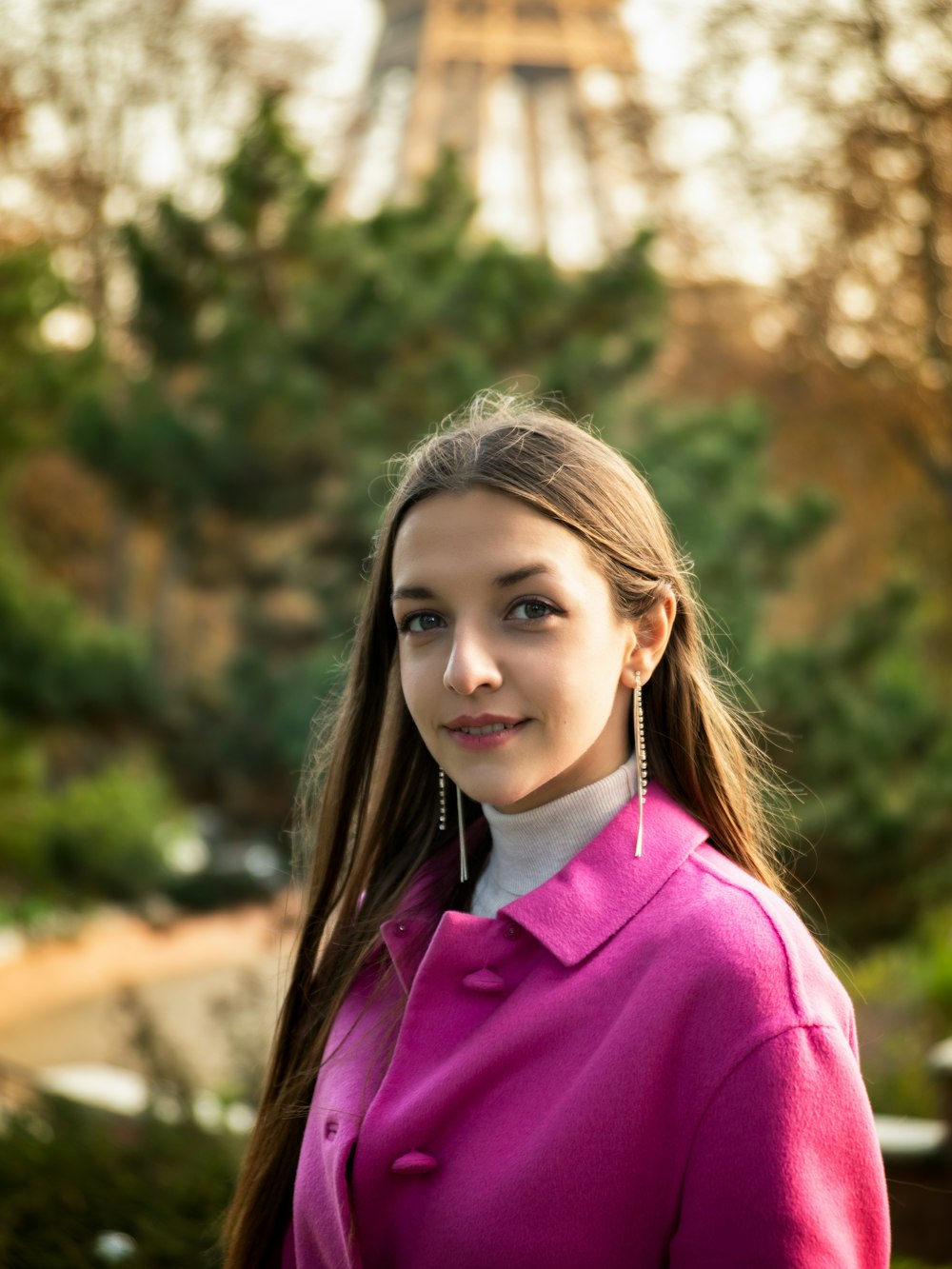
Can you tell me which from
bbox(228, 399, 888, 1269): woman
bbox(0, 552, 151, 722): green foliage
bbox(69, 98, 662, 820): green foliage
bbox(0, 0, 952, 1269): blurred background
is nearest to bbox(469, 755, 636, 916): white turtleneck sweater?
bbox(228, 399, 888, 1269): woman

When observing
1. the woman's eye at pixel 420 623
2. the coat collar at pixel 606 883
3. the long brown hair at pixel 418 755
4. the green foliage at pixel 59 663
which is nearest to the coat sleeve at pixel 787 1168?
the coat collar at pixel 606 883

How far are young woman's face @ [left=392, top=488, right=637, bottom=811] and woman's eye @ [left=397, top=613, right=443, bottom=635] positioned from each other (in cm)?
1

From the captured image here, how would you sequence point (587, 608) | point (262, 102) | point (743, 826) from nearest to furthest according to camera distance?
point (587, 608), point (743, 826), point (262, 102)

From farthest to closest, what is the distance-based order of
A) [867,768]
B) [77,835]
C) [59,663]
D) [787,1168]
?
[77,835], [59,663], [867,768], [787,1168]

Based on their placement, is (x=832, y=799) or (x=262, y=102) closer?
(x=832, y=799)

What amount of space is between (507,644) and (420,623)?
138 mm

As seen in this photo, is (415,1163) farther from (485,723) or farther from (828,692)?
(828,692)

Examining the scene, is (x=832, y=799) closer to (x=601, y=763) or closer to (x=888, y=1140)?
(x=888, y=1140)

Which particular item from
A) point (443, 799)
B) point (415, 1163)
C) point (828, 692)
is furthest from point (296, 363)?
point (415, 1163)

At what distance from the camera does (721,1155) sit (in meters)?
1.37

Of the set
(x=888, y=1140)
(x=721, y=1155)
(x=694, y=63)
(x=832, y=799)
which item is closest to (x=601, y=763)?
(x=721, y=1155)

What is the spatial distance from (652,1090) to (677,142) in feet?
41.2

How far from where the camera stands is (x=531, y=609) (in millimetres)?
1626

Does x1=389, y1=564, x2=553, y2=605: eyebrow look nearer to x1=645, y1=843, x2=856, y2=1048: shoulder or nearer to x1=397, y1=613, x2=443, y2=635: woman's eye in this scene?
x1=397, y1=613, x2=443, y2=635: woman's eye
